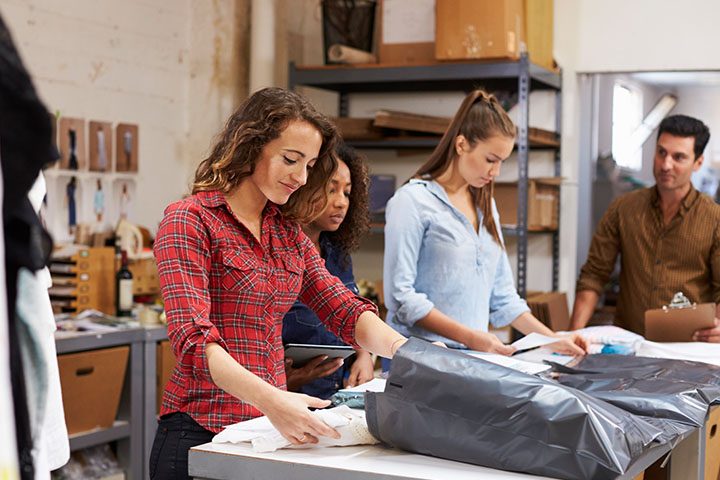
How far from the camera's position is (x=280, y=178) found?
1722 mm

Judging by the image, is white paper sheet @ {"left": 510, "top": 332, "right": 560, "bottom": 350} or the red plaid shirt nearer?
the red plaid shirt

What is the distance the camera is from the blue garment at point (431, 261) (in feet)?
8.13

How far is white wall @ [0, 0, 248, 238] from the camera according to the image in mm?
3984

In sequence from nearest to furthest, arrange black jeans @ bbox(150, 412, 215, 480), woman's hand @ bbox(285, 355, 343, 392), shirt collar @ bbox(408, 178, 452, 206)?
black jeans @ bbox(150, 412, 215, 480) → woman's hand @ bbox(285, 355, 343, 392) → shirt collar @ bbox(408, 178, 452, 206)

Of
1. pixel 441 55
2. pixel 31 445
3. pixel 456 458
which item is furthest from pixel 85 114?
pixel 31 445

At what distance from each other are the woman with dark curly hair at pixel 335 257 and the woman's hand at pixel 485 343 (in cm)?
31

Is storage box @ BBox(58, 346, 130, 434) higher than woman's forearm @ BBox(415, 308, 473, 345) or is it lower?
lower

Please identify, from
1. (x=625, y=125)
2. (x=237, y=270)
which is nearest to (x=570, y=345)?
(x=237, y=270)

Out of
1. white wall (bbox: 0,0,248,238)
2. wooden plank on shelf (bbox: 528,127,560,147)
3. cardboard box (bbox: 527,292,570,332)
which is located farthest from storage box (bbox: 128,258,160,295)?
wooden plank on shelf (bbox: 528,127,560,147)

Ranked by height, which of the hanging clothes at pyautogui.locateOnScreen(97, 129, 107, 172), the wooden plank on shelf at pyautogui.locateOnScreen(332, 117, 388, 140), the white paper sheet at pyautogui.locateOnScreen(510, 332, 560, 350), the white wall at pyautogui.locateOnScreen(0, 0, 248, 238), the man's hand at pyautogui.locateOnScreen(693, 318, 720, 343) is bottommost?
the man's hand at pyautogui.locateOnScreen(693, 318, 720, 343)

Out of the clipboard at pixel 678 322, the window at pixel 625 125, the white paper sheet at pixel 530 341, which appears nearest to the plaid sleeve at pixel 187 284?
Answer: the white paper sheet at pixel 530 341

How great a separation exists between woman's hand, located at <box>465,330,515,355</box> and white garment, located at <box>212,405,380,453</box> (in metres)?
0.80

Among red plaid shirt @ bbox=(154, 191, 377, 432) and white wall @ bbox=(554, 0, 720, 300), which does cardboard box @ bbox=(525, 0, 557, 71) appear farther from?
red plaid shirt @ bbox=(154, 191, 377, 432)

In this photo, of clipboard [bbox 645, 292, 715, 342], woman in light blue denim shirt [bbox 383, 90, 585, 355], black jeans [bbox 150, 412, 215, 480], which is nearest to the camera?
black jeans [bbox 150, 412, 215, 480]
